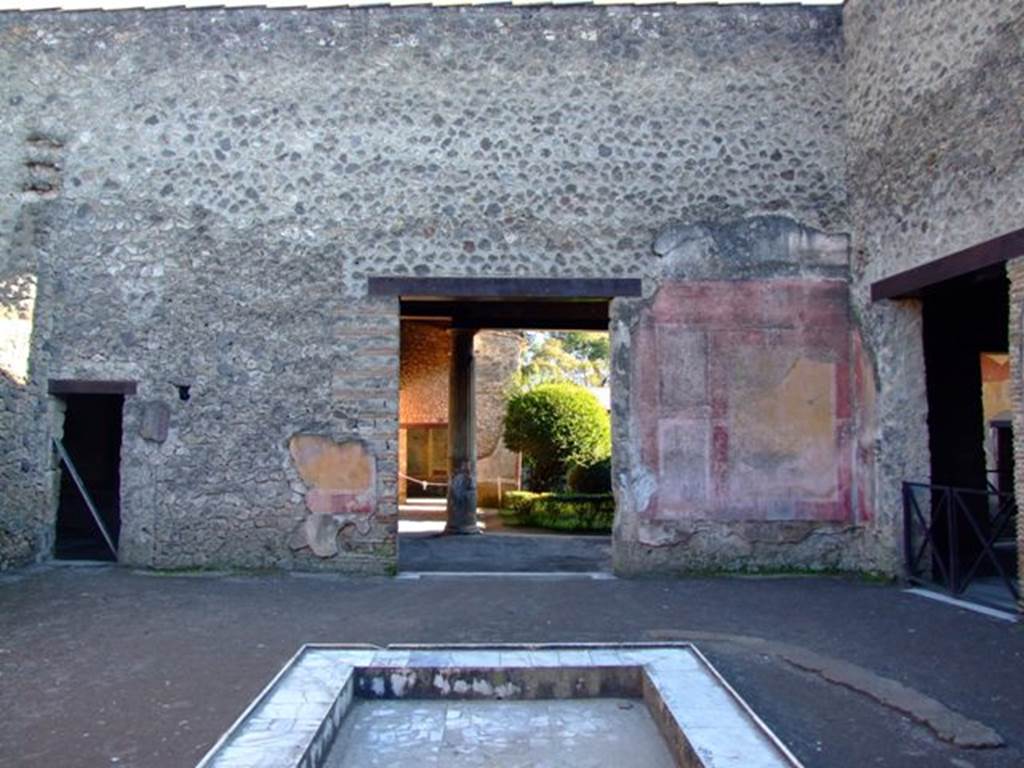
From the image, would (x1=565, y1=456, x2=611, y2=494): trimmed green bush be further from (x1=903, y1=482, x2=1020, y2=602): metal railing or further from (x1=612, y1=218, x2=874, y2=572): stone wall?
(x1=903, y1=482, x2=1020, y2=602): metal railing

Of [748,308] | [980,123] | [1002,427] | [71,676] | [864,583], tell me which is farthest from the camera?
[1002,427]

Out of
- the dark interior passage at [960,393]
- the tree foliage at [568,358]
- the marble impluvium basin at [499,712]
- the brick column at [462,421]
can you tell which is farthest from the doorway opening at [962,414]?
the tree foliage at [568,358]

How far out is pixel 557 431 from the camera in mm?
16938

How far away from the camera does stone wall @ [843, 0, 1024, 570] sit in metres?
6.56

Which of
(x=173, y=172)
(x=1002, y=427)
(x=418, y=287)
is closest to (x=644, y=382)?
(x=418, y=287)

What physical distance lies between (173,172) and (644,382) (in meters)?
5.21

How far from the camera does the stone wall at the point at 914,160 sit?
6562 millimetres

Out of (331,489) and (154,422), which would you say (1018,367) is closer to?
(331,489)

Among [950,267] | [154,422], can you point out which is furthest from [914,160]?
[154,422]

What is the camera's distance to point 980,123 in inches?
266

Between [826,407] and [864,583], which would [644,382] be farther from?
[864,583]

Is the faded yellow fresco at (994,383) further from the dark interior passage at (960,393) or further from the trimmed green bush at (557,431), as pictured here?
the dark interior passage at (960,393)

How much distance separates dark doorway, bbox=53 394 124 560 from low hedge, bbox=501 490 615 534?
6747 mm

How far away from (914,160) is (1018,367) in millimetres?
2211
